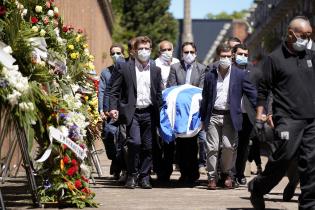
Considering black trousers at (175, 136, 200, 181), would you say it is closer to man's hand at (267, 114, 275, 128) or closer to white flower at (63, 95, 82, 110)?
white flower at (63, 95, 82, 110)

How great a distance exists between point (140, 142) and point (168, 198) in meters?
1.57

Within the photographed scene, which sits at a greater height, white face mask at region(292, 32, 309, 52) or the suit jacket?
white face mask at region(292, 32, 309, 52)

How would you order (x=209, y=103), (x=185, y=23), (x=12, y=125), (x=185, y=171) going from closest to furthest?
(x=12, y=125) → (x=209, y=103) → (x=185, y=171) → (x=185, y=23)

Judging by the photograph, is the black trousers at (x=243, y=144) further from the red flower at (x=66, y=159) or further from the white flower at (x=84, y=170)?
the red flower at (x=66, y=159)

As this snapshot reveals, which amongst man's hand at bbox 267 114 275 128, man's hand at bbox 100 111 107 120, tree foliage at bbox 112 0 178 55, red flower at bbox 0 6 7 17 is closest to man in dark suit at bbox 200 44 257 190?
man's hand at bbox 100 111 107 120

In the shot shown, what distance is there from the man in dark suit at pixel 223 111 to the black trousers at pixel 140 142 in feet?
2.42

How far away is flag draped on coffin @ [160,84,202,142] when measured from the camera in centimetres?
1352

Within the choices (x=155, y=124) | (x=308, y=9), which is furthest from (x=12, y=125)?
(x=308, y=9)

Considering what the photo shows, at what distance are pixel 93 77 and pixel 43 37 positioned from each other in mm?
3639

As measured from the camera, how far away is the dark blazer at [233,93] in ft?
42.9

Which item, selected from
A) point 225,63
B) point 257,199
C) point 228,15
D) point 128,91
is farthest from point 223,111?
point 228,15

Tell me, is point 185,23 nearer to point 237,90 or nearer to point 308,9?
point 308,9

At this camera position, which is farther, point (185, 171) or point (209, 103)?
point (185, 171)

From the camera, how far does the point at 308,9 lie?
46.9 meters
